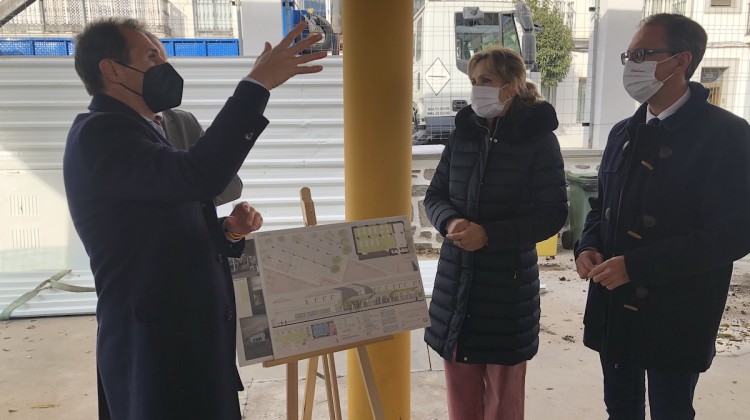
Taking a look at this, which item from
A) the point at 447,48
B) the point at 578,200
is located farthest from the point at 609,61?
the point at 447,48

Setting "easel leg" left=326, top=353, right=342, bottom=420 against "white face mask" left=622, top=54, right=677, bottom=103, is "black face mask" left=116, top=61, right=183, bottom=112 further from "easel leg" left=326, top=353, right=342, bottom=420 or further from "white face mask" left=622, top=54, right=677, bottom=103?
"white face mask" left=622, top=54, right=677, bottom=103

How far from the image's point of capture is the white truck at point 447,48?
717 cm

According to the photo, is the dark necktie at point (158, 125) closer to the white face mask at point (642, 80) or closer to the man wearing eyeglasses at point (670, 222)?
the man wearing eyeglasses at point (670, 222)

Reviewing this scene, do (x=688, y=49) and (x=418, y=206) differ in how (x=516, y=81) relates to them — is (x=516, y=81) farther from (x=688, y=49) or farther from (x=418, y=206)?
(x=418, y=206)

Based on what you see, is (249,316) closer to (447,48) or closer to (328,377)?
(328,377)

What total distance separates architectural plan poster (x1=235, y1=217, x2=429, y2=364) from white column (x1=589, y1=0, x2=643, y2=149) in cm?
601

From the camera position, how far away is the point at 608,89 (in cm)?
725

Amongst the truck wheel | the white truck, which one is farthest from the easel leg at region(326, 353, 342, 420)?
the white truck

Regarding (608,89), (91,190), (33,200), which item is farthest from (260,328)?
(608,89)

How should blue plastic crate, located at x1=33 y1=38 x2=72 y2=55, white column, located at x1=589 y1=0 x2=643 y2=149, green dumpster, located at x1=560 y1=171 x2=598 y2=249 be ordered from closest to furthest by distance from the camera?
1. blue plastic crate, located at x1=33 y1=38 x2=72 y2=55
2. green dumpster, located at x1=560 y1=171 x2=598 y2=249
3. white column, located at x1=589 y1=0 x2=643 y2=149

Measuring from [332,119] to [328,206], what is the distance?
85cm

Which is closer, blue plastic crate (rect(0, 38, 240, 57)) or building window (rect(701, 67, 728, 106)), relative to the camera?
blue plastic crate (rect(0, 38, 240, 57))

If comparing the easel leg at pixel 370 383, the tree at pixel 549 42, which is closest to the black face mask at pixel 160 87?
the easel leg at pixel 370 383

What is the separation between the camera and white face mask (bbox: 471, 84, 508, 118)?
83.2 inches
